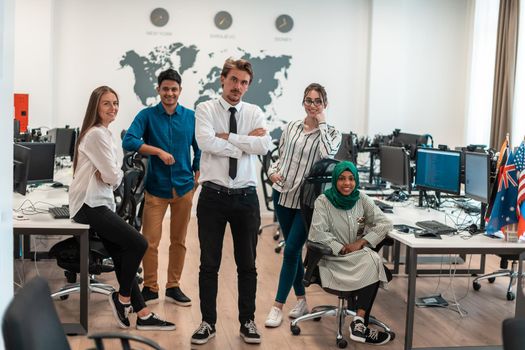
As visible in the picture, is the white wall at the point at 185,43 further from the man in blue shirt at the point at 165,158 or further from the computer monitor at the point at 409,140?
the man in blue shirt at the point at 165,158

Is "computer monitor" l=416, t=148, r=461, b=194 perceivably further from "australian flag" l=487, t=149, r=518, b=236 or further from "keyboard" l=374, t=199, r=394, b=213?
"australian flag" l=487, t=149, r=518, b=236

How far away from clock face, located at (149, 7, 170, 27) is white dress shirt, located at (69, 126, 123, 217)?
15.5 ft

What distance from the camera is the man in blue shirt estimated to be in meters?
4.32

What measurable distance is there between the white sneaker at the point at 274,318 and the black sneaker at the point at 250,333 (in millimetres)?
292

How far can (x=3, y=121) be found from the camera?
2.97 meters

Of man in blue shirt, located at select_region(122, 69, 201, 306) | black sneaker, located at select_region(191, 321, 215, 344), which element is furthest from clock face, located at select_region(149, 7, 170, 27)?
black sneaker, located at select_region(191, 321, 215, 344)

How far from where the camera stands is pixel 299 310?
4309 millimetres

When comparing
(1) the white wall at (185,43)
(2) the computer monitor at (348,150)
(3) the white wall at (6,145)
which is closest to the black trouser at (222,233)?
(3) the white wall at (6,145)

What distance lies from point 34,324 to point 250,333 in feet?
6.90

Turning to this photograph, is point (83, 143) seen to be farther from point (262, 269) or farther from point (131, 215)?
point (262, 269)

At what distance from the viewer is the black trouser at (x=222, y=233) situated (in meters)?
3.63

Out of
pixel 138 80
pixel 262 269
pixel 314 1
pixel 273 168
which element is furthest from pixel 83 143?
pixel 314 1

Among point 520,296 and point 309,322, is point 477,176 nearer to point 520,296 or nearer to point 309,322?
point 520,296

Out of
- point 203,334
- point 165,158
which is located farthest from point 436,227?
point 165,158
